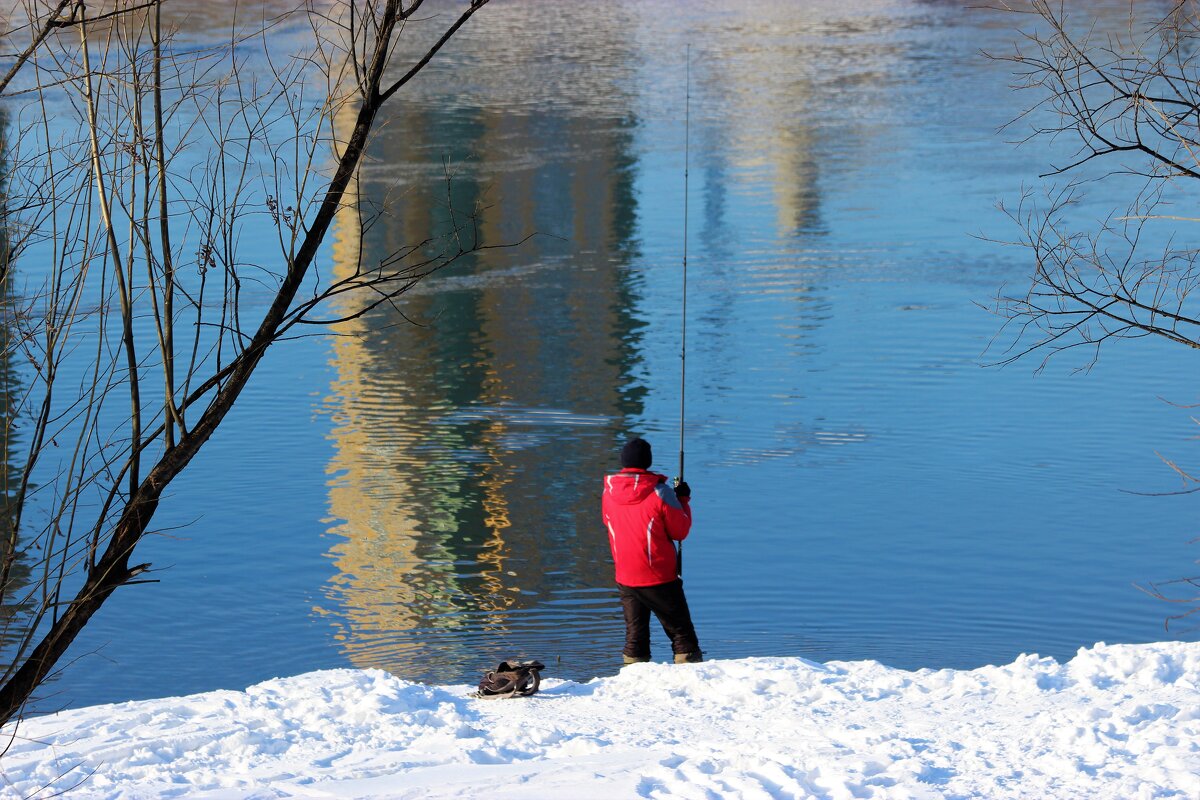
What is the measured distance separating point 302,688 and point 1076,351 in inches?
416

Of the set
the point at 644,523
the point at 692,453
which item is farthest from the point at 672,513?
the point at 692,453

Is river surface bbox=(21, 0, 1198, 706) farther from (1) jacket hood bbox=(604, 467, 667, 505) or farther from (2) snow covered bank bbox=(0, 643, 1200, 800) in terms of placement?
(1) jacket hood bbox=(604, 467, 667, 505)

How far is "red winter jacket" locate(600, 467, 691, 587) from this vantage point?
718cm

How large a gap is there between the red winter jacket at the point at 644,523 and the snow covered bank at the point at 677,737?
0.50 meters

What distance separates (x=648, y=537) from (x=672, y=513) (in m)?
0.20

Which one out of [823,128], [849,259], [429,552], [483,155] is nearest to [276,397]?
[429,552]

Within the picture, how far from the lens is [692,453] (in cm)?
1205

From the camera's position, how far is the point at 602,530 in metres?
10.4

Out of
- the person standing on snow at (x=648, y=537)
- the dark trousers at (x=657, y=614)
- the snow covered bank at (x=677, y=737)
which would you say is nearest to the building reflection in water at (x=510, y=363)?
the dark trousers at (x=657, y=614)

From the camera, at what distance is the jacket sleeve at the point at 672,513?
23.4ft

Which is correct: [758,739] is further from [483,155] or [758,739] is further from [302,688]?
[483,155]

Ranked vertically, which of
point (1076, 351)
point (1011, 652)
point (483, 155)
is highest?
point (483, 155)

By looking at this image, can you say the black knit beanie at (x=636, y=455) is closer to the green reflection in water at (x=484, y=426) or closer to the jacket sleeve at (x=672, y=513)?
the jacket sleeve at (x=672, y=513)

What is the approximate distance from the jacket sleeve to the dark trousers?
344 mm
